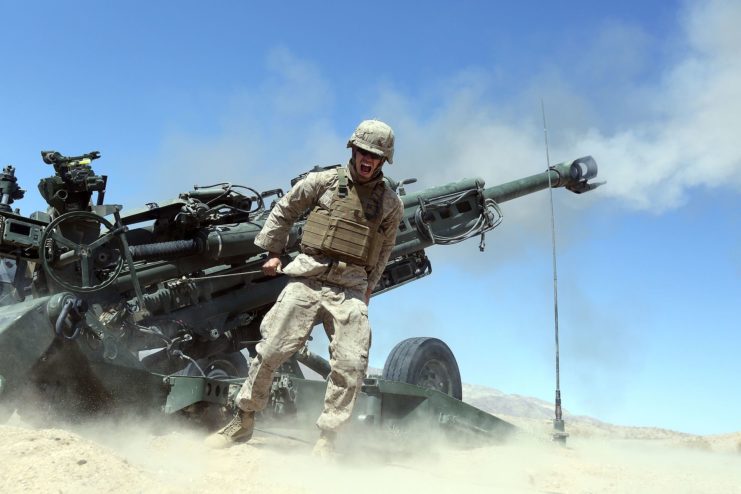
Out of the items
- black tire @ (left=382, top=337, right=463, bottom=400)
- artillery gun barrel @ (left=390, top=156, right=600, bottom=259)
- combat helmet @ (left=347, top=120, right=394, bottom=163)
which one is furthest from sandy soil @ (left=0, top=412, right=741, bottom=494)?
artillery gun barrel @ (left=390, top=156, right=600, bottom=259)

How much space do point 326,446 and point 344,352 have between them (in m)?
0.49

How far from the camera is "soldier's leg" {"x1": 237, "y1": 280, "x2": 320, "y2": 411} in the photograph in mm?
4113

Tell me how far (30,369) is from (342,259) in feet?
5.54

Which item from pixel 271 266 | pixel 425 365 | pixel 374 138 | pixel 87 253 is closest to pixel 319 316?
pixel 271 266

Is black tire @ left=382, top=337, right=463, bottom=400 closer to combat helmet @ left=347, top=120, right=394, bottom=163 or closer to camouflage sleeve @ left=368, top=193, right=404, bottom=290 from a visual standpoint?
camouflage sleeve @ left=368, top=193, right=404, bottom=290

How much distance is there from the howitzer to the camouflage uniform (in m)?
0.63

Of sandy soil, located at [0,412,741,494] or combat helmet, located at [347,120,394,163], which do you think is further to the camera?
combat helmet, located at [347,120,394,163]

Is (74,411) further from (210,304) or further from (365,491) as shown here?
(210,304)

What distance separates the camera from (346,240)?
13.7 ft

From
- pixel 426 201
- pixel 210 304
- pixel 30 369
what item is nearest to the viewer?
pixel 30 369

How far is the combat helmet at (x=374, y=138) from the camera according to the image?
4.14 m


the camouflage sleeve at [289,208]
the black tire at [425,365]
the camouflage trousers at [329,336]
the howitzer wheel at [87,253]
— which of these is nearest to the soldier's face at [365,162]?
the camouflage sleeve at [289,208]

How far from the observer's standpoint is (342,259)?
4211mm

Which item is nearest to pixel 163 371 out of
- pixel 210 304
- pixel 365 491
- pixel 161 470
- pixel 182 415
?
pixel 210 304
